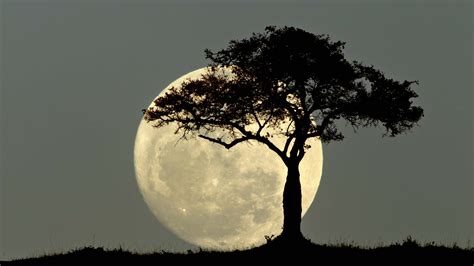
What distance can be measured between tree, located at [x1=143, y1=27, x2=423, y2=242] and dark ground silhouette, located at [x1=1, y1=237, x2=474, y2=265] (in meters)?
2.41

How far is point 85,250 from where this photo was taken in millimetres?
42594

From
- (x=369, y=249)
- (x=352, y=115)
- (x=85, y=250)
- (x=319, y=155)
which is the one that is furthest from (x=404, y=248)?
(x=85, y=250)

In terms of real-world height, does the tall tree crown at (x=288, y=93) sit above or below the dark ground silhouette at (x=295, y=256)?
above

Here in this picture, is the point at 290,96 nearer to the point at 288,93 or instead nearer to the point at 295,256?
the point at 288,93

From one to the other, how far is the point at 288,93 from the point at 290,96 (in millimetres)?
868

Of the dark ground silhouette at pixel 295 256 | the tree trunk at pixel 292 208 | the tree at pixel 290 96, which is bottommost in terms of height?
the dark ground silhouette at pixel 295 256

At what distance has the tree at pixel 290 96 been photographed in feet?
145

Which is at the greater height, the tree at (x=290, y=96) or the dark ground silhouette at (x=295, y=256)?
the tree at (x=290, y=96)

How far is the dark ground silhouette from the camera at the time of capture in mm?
39312

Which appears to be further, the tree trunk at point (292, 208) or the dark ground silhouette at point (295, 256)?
the tree trunk at point (292, 208)

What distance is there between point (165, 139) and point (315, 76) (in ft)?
43.7

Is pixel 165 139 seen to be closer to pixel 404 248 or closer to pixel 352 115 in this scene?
pixel 352 115

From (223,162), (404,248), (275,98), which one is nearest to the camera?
(404,248)

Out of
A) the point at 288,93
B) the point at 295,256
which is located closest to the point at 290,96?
the point at 288,93
